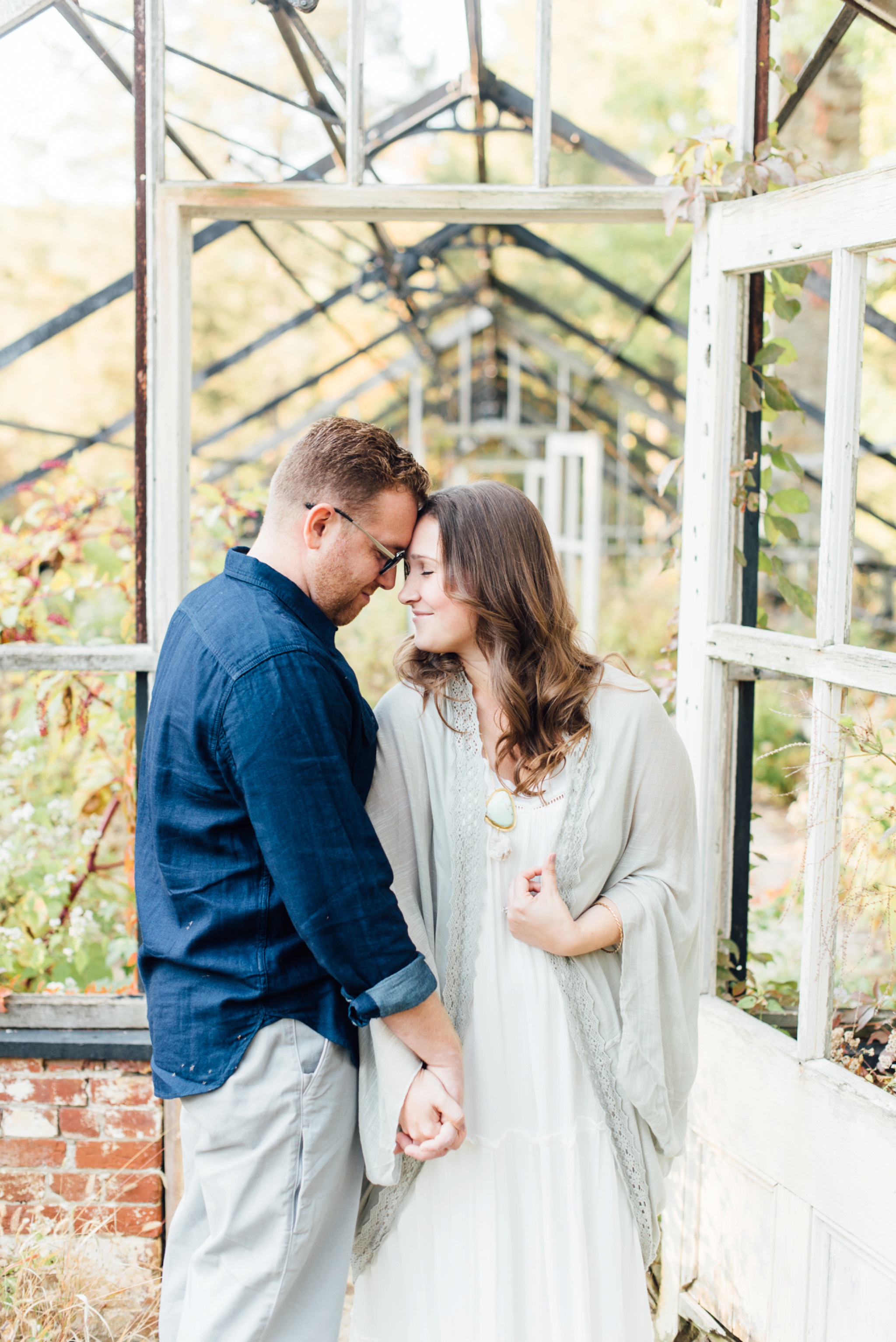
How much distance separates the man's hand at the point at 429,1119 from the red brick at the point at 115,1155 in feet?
3.46

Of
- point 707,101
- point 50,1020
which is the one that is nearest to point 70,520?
point 50,1020

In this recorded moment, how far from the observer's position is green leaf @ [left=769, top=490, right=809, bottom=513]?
7.05ft

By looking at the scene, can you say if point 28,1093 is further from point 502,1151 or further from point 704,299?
point 704,299

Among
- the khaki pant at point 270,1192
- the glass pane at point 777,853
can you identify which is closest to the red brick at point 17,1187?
the khaki pant at point 270,1192

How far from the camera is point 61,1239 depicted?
2.13 metres

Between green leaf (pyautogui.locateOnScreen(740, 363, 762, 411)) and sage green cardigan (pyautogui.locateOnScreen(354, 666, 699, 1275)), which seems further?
green leaf (pyautogui.locateOnScreen(740, 363, 762, 411))

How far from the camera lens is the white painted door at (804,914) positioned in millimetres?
1613

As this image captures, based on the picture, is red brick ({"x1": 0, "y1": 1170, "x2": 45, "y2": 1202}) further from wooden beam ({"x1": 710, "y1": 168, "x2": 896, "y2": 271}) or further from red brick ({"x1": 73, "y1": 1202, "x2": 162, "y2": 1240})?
wooden beam ({"x1": 710, "y1": 168, "x2": 896, "y2": 271})

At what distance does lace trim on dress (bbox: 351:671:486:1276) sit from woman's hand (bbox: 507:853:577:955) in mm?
61

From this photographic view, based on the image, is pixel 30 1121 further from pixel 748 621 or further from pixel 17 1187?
pixel 748 621

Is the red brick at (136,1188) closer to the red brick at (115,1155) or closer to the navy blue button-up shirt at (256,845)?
the red brick at (115,1155)

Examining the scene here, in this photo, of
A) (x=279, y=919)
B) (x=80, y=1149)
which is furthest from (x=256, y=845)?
(x=80, y=1149)

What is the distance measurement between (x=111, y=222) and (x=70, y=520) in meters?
11.2

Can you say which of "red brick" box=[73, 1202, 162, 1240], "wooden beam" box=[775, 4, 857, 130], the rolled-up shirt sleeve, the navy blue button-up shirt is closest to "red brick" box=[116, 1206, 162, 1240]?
A: "red brick" box=[73, 1202, 162, 1240]
